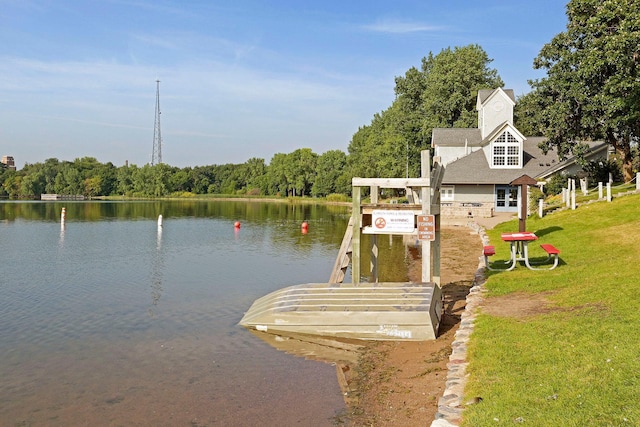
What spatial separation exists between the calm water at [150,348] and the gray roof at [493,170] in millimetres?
24135

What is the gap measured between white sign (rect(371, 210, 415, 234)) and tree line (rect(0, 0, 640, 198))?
22276mm

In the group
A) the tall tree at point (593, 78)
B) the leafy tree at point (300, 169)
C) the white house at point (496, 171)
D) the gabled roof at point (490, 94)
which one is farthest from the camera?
the leafy tree at point (300, 169)

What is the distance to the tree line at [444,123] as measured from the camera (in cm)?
2981

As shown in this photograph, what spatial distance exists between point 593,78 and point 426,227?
26084 millimetres

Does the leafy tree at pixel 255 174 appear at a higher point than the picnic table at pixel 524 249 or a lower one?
higher

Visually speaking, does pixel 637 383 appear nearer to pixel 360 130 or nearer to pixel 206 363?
pixel 206 363

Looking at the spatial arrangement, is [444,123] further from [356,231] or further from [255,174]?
[255,174]

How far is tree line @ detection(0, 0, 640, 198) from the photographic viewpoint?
1174 inches

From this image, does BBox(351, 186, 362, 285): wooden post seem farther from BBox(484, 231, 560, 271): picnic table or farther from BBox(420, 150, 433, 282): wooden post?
BBox(484, 231, 560, 271): picnic table

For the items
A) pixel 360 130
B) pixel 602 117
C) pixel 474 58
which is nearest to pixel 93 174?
pixel 360 130

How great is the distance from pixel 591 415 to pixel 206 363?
772cm

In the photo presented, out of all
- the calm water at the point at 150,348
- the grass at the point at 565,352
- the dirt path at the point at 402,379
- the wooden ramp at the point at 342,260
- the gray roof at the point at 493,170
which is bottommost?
the calm water at the point at 150,348

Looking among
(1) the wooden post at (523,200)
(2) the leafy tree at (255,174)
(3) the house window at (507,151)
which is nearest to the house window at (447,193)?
(3) the house window at (507,151)

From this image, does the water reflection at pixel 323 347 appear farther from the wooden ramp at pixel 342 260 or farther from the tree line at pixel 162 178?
the tree line at pixel 162 178
